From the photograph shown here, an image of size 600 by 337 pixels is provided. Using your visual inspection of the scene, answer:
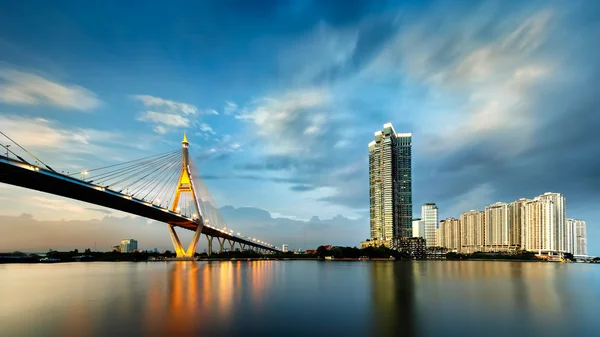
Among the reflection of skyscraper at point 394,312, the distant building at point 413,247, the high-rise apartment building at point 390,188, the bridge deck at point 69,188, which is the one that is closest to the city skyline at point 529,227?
the distant building at point 413,247

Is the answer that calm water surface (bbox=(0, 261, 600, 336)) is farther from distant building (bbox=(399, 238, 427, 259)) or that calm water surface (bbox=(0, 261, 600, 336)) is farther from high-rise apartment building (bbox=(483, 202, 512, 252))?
high-rise apartment building (bbox=(483, 202, 512, 252))

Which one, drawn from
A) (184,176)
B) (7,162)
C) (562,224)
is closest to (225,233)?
(184,176)

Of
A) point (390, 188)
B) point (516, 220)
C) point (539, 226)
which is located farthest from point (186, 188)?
point (516, 220)

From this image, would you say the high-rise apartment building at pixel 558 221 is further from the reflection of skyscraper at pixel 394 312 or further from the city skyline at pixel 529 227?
the reflection of skyscraper at pixel 394 312

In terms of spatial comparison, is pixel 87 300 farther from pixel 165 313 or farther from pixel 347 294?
pixel 347 294

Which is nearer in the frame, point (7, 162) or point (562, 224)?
point (7, 162)

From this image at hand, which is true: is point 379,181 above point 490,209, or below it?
above

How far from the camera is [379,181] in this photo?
7165 inches

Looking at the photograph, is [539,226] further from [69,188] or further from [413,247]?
[69,188]

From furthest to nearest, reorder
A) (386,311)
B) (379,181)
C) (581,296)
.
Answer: (379,181) < (581,296) < (386,311)

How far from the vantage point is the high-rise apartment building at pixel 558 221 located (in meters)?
158

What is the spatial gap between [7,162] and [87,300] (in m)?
19.3

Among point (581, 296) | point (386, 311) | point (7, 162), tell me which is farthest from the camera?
point (7, 162)

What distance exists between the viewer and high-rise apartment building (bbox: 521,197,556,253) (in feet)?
518
